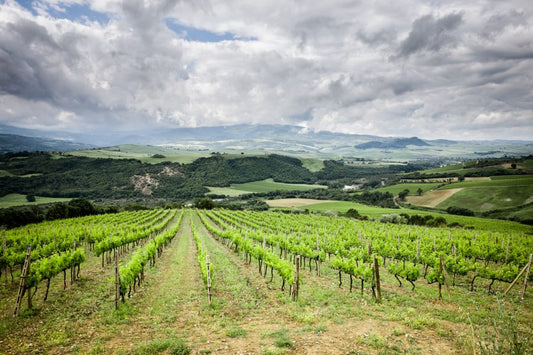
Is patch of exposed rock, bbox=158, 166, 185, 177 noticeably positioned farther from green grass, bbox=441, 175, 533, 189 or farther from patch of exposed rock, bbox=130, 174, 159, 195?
green grass, bbox=441, 175, 533, 189

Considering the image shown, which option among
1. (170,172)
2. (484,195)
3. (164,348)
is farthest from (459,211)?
(170,172)

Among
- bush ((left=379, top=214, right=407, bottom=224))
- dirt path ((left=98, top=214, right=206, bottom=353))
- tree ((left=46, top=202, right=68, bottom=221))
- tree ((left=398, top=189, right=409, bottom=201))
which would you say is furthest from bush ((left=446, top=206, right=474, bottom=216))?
tree ((left=46, top=202, right=68, bottom=221))

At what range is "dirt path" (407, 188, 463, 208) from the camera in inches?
3510

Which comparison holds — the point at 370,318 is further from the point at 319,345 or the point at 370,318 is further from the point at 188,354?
the point at 188,354

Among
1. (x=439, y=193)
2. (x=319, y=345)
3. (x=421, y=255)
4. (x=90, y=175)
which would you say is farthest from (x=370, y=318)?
(x=90, y=175)

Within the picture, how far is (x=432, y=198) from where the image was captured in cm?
9356

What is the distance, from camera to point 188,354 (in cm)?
839

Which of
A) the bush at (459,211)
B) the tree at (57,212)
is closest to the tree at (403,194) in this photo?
the bush at (459,211)

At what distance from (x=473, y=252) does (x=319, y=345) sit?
2079 cm

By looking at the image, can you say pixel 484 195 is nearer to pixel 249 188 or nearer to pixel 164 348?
pixel 249 188

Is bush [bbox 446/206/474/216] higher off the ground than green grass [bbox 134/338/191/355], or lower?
lower

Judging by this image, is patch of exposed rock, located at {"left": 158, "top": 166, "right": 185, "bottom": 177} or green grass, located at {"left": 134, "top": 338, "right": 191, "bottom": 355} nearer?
green grass, located at {"left": 134, "top": 338, "right": 191, "bottom": 355}

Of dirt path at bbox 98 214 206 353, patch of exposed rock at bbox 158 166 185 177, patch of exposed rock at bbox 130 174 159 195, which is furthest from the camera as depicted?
patch of exposed rock at bbox 158 166 185 177

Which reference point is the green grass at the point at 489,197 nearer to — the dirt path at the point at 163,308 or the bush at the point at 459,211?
the bush at the point at 459,211
